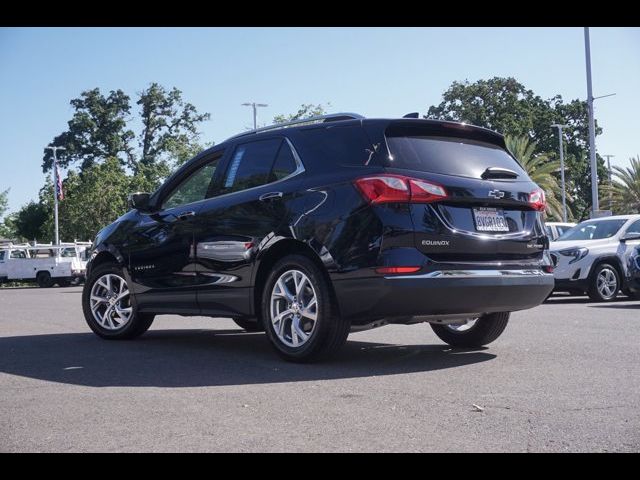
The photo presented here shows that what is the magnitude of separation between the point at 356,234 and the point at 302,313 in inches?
31.5

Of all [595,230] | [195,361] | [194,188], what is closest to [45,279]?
[595,230]

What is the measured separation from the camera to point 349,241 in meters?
5.69

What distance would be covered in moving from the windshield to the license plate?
9.58m

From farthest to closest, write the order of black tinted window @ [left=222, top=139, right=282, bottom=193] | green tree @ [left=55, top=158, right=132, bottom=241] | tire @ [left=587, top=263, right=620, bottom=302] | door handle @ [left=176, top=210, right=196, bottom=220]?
green tree @ [left=55, top=158, right=132, bottom=241]
tire @ [left=587, top=263, right=620, bottom=302]
door handle @ [left=176, top=210, right=196, bottom=220]
black tinted window @ [left=222, top=139, right=282, bottom=193]

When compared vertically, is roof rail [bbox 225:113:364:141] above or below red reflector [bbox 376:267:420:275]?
above

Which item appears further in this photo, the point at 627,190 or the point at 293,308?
the point at 627,190

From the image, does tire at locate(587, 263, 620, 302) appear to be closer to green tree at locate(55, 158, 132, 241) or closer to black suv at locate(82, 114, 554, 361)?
black suv at locate(82, 114, 554, 361)

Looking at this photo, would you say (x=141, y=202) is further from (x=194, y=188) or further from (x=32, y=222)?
(x=32, y=222)

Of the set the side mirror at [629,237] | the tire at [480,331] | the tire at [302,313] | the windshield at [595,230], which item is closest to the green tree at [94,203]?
the windshield at [595,230]

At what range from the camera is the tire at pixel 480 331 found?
6.95 metres

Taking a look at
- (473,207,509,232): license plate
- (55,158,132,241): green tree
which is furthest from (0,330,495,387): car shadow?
(55,158,132,241): green tree

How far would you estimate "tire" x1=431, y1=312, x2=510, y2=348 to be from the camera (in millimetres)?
6953
